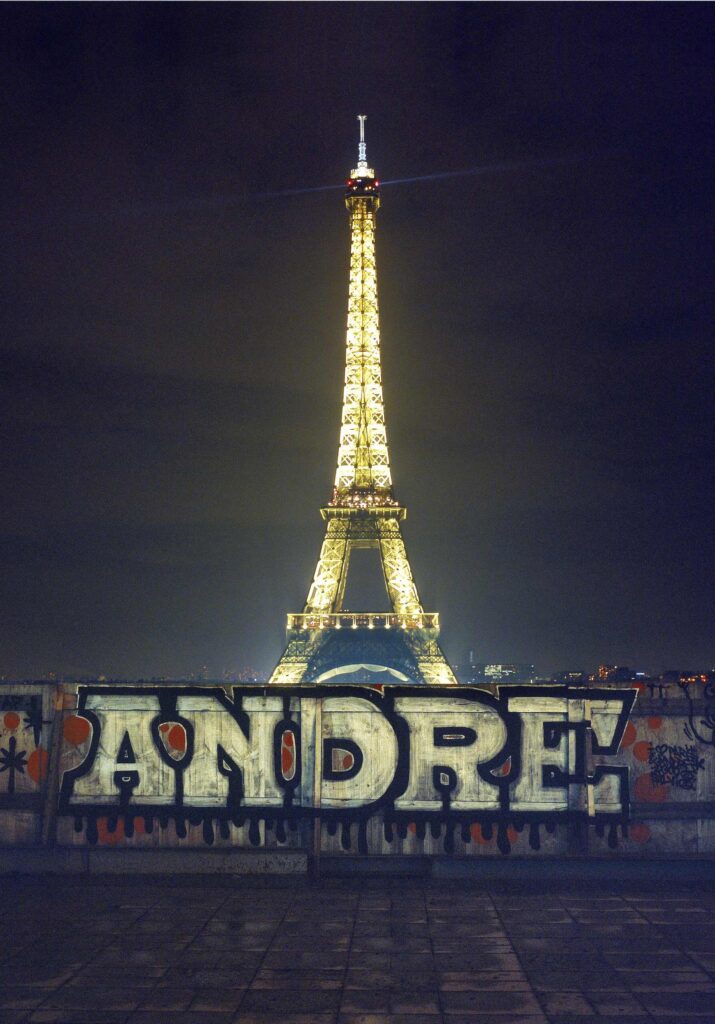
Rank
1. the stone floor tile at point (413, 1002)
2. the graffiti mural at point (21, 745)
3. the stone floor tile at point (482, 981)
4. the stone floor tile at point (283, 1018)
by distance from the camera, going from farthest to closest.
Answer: the graffiti mural at point (21, 745) → the stone floor tile at point (482, 981) → the stone floor tile at point (413, 1002) → the stone floor tile at point (283, 1018)

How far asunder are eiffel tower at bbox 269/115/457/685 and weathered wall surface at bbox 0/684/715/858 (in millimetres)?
66803

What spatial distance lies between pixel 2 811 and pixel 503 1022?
1177cm

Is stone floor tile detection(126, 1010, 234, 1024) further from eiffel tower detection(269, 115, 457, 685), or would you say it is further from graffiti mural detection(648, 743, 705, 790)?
eiffel tower detection(269, 115, 457, 685)

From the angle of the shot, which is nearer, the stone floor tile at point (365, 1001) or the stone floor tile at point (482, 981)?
the stone floor tile at point (365, 1001)

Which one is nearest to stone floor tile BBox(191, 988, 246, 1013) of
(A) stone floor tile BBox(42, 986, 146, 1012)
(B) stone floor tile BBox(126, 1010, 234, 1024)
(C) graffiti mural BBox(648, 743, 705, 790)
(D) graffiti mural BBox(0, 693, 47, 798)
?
(B) stone floor tile BBox(126, 1010, 234, 1024)

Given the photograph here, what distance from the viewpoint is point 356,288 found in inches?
3526

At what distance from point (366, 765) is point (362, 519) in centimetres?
6804

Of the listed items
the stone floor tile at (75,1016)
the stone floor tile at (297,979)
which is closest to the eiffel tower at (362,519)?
the stone floor tile at (297,979)

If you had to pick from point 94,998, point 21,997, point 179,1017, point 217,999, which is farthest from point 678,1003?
point 21,997

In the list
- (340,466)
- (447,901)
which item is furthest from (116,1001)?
(340,466)

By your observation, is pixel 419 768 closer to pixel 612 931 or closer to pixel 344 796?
pixel 344 796

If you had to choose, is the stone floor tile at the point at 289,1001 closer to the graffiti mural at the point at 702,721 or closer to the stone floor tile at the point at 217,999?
the stone floor tile at the point at 217,999

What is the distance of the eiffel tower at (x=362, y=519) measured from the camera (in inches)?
3506

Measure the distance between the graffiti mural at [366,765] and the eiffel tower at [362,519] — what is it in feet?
219
